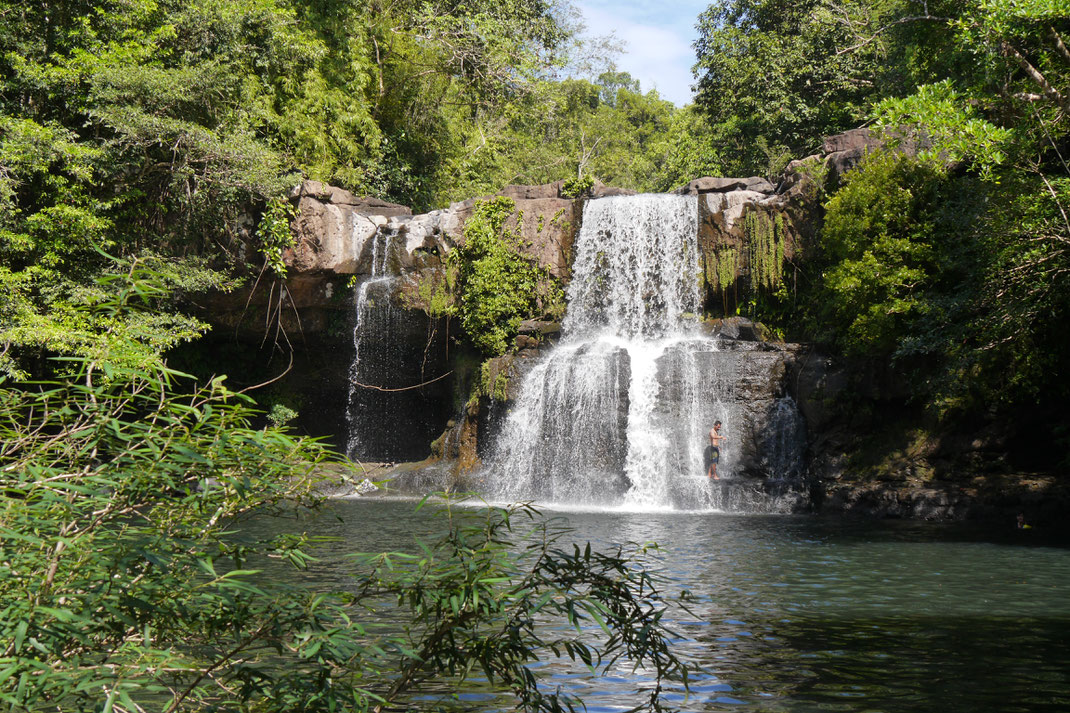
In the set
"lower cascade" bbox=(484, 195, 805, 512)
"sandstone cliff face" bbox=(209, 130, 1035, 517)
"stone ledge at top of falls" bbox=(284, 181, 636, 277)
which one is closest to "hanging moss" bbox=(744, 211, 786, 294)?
"sandstone cliff face" bbox=(209, 130, 1035, 517)

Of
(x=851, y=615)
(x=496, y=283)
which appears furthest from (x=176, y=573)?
(x=496, y=283)

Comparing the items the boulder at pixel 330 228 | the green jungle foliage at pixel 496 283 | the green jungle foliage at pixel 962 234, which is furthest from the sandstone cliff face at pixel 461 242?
the green jungle foliage at pixel 962 234

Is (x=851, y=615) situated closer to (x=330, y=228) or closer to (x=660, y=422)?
(x=660, y=422)

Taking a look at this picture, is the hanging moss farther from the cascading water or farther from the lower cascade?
the cascading water

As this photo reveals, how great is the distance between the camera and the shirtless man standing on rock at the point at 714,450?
17172 millimetres

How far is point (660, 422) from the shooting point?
59.1 feet

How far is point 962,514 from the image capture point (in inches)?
567

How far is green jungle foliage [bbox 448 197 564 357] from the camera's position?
20891 mm

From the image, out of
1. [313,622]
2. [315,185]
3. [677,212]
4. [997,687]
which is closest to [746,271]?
[677,212]

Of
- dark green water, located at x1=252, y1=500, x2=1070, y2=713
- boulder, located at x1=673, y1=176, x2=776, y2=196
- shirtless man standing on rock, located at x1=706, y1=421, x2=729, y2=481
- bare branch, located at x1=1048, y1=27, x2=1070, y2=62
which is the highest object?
boulder, located at x1=673, y1=176, x2=776, y2=196

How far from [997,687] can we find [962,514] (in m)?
10.3

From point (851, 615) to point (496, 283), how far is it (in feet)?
48.5

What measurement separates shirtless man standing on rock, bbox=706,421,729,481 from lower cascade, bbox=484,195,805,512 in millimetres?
112

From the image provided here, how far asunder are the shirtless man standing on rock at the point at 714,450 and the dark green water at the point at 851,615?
3795 millimetres
